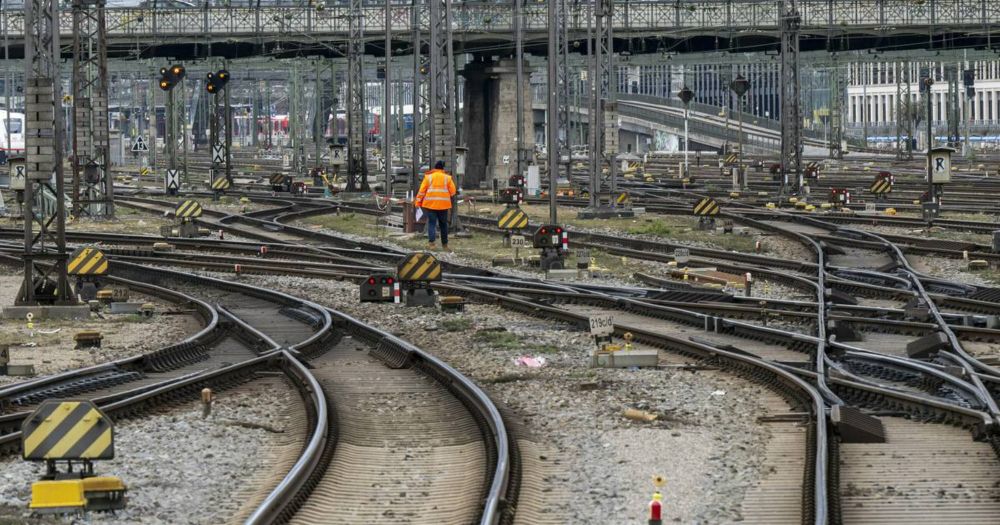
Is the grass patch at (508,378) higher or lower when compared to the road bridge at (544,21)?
lower

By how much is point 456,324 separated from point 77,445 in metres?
11.3

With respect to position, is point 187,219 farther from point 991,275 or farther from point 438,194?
point 991,275

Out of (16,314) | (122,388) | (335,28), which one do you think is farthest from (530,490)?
(335,28)

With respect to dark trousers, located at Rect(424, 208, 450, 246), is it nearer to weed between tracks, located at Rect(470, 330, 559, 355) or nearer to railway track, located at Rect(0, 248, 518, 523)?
railway track, located at Rect(0, 248, 518, 523)

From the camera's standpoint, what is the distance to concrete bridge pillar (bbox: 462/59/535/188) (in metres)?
66.5

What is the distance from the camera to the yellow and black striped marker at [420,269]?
2434cm

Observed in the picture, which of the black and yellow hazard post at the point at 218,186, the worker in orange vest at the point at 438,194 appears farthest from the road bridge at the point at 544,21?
the worker in orange vest at the point at 438,194

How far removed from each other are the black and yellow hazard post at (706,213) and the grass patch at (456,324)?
18.1 meters

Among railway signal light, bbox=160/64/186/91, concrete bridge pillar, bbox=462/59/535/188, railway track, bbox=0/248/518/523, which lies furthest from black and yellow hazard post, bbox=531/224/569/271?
concrete bridge pillar, bbox=462/59/535/188

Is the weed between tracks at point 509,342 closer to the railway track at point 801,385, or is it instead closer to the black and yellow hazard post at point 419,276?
the railway track at point 801,385

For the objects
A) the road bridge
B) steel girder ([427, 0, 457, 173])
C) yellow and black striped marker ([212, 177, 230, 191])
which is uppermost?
the road bridge

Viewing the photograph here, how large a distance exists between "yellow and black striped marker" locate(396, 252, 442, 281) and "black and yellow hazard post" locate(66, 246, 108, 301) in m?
4.94

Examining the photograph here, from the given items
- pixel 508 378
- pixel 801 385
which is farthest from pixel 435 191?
pixel 801 385

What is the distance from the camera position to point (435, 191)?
34375mm
